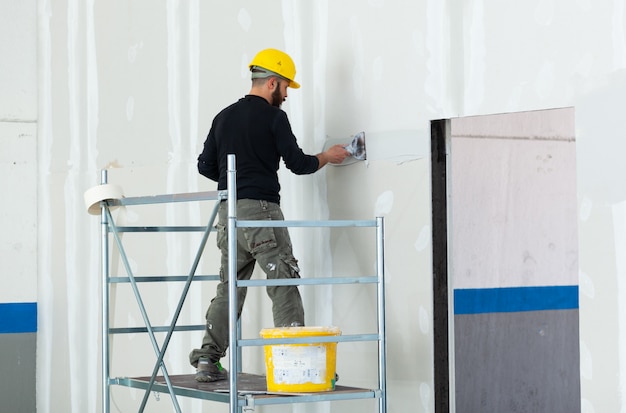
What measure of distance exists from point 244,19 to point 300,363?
219 cm

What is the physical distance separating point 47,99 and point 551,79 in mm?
4169

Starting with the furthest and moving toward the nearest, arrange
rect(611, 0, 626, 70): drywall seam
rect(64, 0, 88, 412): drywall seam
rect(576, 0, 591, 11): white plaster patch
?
1. rect(64, 0, 88, 412): drywall seam
2. rect(576, 0, 591, 11): white plaster patch
3. rect(611, 0, 626, 70): drywall seam

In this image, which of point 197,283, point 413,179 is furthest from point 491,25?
point 197,283

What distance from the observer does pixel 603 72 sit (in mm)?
4332

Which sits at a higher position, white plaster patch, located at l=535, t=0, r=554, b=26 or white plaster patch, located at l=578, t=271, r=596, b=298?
white plaster patch, located at l=535, t=0, r=554, b=26

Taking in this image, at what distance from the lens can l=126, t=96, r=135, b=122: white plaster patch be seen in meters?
6.78

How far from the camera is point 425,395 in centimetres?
500

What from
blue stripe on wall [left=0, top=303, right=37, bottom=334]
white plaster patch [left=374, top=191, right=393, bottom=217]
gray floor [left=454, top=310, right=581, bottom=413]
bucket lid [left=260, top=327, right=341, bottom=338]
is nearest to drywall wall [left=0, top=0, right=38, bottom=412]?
blue stripe on wall [left=0, top=303, right=37, bottom=334]

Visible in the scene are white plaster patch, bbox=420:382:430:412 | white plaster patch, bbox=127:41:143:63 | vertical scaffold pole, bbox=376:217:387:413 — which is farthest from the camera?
white plaster patch, bbox=127:41:143:63

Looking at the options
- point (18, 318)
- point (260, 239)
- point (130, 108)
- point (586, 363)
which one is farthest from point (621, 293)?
point (18, 318)

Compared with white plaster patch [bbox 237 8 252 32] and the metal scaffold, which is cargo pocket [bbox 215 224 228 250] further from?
white plaster patch [bbox 237 8 252 32]

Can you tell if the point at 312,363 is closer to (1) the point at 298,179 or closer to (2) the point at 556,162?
(1) the point at 298,179

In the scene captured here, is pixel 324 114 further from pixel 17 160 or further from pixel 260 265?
pixel 17 160

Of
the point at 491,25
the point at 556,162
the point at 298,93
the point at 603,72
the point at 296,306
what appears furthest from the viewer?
the point at 556,162
